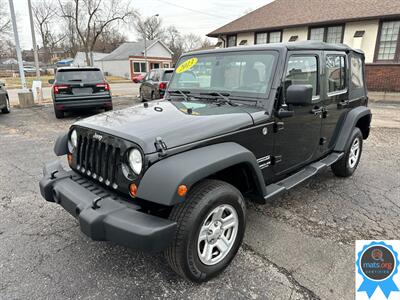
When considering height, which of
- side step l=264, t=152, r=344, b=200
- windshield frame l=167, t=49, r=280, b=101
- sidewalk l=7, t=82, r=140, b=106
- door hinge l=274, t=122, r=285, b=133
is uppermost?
windshield frame l=167, t=49, r=280, b=101

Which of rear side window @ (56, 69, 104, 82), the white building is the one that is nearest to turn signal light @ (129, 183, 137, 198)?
rear side window @ (56, 69, 104, 82)

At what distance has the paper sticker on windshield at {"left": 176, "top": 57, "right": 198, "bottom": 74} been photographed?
3712mm

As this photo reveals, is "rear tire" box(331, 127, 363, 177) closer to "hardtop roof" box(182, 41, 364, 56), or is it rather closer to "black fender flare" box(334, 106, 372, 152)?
"black fender flare" box(334, 106, 372, 152)

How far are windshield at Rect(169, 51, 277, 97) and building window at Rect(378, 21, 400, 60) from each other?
1623 centimetres

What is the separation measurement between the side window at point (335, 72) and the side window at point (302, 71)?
31cm

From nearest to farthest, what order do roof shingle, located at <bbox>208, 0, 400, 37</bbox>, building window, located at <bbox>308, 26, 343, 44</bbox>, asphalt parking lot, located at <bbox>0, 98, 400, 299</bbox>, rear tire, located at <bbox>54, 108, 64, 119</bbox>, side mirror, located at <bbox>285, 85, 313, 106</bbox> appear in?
asphalt parking lot, located at <bbox>0, 98, 400, 299</bbox> < side mirror, located at <bbox>285, 85, 313, 106</bbox> < rear tire, located at <bbox>54, 108, 64, 119</bbox> < roof shingle, located at <bbox>208, 0, 400, 37</bbox> < building window, located at <bbox>308, 26, 343, 44</bbox>

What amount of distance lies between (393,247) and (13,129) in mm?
9263

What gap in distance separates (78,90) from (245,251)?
8.39 metres

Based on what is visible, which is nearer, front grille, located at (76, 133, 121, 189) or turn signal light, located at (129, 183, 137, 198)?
turn signal light, located at (129, 183, 137, 198)

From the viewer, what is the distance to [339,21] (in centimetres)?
1686

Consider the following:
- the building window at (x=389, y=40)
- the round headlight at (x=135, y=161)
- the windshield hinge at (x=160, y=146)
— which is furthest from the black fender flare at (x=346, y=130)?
the building window at (x=389, y=40)

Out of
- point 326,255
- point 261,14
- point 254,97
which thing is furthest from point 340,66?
point 261,14

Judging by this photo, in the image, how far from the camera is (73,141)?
2926 mm

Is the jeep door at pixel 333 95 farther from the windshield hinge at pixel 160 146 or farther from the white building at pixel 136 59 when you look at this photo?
the white building at pixel 136 59
